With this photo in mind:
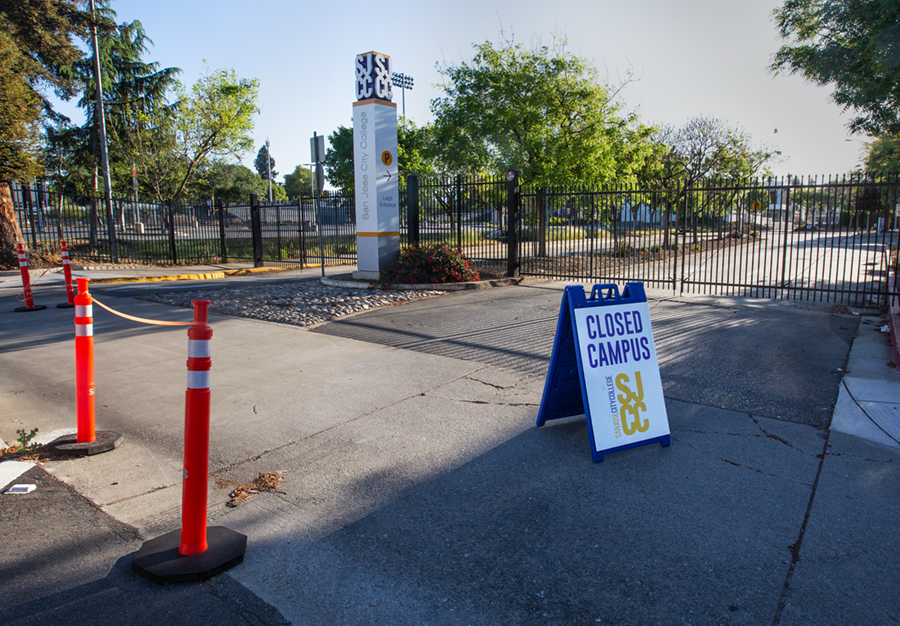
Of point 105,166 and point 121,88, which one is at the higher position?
point 121,88

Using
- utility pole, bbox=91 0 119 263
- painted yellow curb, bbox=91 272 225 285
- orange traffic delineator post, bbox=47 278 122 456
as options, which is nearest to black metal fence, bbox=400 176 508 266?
painted yellow curb, bbox=91 272 225 285

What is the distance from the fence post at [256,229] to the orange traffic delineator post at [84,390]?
1547 cm

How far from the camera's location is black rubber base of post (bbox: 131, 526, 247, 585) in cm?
283

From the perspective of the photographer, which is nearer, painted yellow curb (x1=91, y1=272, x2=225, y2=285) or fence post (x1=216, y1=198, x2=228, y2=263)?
painted yellow curb (x1=91, y1=272, x2=225, y2=285)

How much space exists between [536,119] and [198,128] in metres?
15.6

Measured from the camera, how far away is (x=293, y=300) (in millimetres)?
11383

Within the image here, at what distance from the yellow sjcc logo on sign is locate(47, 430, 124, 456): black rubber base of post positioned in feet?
12.8

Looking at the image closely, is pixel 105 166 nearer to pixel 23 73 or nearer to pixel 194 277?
pixel 23 73

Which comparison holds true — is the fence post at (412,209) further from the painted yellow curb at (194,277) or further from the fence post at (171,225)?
the fence post at (171,225)

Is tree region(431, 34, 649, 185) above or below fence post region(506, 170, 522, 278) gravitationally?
above

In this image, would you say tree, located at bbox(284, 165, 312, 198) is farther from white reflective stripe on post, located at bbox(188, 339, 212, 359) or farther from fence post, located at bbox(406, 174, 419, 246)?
white reflective stripe on post, located at bbox(188, 339, 212, 359)

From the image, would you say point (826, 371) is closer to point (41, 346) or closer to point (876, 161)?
point (41, 346)

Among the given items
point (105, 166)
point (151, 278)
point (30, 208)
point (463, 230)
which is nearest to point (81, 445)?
point (151, 278)

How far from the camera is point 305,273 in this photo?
58.4 feet
